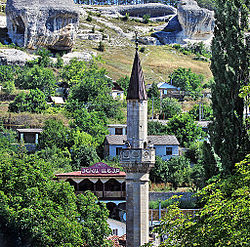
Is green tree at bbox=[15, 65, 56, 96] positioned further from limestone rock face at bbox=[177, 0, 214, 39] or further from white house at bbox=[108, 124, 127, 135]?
limestone rock face at bbox=[177, 0, 214, 39]

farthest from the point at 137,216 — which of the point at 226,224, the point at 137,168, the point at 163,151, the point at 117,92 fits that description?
the point at 117,92

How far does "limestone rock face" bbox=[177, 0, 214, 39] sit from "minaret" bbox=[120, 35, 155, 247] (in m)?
93.4

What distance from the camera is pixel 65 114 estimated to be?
212 ft

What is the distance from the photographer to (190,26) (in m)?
117

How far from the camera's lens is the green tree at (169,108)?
68562 mm

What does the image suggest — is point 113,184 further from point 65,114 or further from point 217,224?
point 217,224

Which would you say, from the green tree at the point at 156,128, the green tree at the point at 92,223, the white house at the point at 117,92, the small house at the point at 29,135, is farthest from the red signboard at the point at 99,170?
the white house at the point at 117,92

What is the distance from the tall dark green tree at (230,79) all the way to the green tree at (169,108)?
4097 centimetres

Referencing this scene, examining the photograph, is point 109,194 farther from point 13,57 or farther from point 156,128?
point 13,57

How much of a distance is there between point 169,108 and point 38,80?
16412 mm

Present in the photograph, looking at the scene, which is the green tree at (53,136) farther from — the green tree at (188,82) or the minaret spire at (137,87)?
the minaret spire at (137,87)

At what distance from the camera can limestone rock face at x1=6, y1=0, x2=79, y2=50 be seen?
86125 millimetres

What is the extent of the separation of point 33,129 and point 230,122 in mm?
35204

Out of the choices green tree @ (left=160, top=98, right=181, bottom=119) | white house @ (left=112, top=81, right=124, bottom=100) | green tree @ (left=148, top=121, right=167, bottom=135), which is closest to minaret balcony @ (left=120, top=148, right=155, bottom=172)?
green tree @ (left=148, top=121, right=167, bottom=135)
